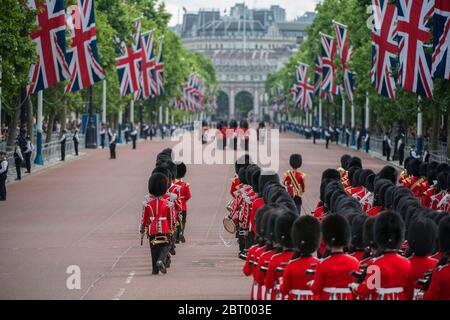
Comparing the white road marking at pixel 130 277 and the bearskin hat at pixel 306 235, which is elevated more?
the bearskin hat at pixel 306 235

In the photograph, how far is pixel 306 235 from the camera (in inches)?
482

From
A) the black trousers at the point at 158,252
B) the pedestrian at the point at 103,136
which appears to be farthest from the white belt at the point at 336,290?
the pedestrian at the point at 103,136

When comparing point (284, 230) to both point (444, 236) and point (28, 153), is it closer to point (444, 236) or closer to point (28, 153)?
point (444, 236)

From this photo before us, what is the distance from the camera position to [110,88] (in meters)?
80.4

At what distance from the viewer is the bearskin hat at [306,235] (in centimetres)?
1220

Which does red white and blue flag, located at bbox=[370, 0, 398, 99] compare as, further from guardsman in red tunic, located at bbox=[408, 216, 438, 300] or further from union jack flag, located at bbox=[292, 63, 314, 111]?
union jack flag, located at bbox=[292, 63, 314, 111]

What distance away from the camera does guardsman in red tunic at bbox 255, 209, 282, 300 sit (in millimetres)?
13211

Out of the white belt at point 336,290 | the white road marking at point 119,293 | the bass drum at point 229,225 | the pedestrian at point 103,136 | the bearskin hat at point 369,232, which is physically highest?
the bearskin hat at point 369,232

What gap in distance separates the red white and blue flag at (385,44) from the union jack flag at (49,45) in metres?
11.3

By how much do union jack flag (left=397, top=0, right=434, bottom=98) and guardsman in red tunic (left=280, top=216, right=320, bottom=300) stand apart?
2538 cm

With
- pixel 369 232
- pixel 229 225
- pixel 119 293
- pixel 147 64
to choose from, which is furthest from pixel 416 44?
pixel 147 64

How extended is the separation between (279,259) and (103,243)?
37.1ft

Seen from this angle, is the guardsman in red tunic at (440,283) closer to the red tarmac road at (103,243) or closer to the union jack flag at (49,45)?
the red tarmac road at (103,243)
